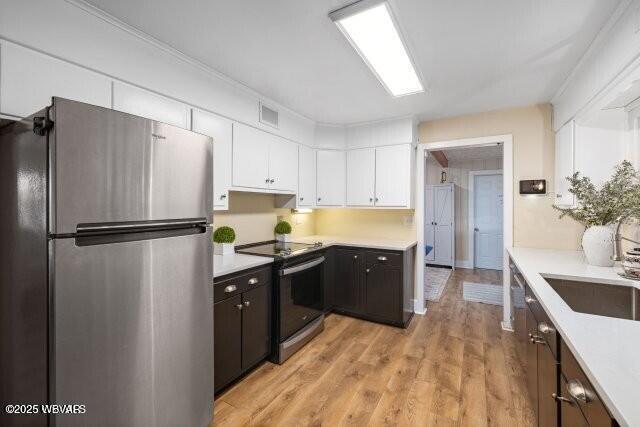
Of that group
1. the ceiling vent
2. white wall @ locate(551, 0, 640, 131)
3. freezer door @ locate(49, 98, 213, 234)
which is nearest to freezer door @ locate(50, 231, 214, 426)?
freezer door @ locate(49, 98, 213, 234)

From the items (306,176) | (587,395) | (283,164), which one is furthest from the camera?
(306,176)

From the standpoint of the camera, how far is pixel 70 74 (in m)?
1.45

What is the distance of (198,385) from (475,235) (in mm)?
6130

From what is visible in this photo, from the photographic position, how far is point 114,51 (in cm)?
162

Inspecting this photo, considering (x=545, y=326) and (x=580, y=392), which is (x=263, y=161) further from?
(x=580, y=392)

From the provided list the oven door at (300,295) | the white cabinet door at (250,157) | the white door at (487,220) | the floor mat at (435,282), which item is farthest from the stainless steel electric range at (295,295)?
the white door at (487,220)

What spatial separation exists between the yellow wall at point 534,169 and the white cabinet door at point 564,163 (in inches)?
6.7

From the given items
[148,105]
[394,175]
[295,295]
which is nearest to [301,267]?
[295,295]

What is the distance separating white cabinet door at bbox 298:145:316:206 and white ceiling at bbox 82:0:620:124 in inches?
31.7

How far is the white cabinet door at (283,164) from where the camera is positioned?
2.92 m

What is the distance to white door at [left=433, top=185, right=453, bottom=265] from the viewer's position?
6152mm

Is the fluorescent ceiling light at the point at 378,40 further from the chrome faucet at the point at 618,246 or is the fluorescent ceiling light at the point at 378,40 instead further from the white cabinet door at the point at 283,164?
the chrome faucet at the point at 618,246

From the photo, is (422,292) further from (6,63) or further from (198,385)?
(6,63)

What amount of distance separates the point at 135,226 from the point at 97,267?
8.5 inches
